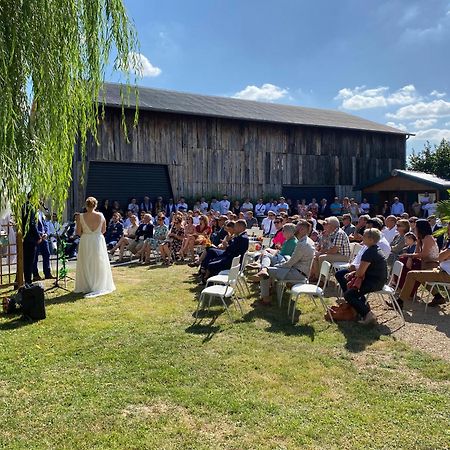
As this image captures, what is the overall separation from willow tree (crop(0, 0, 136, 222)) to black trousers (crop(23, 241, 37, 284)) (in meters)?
4.52

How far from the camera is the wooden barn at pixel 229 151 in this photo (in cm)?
2150

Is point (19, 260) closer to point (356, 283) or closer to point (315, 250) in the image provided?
point (315, 250)

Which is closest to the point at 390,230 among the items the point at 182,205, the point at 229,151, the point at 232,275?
the point at 232,275

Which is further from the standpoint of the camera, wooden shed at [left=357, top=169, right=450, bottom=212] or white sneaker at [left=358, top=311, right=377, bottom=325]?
wooden shed at [left=357, top=169, right=450, bottom=212]

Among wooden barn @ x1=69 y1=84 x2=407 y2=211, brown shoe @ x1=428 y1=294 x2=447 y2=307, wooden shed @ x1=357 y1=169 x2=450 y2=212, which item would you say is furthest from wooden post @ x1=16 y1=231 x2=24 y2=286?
wooden shed @ x1=357 y1=169 x2=450 y2=212

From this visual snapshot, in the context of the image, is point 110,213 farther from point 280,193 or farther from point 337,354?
point 337,354

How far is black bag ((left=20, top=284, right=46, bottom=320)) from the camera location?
6.94m

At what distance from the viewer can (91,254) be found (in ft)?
28.7

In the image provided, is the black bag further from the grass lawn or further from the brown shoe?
the brown shoe

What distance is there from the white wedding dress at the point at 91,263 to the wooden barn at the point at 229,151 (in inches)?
404

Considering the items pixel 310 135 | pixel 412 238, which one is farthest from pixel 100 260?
pixel 310 135

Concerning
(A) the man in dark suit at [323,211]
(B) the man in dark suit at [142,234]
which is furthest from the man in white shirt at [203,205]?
(B) the man in dark suit at [142,234]

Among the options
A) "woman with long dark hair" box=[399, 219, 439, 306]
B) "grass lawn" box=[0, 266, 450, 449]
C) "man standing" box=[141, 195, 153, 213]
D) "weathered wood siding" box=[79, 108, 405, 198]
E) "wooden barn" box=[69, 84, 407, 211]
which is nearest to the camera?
"grass lawn" box=[0, 266, 450, 449]

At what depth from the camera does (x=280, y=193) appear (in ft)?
87.7
